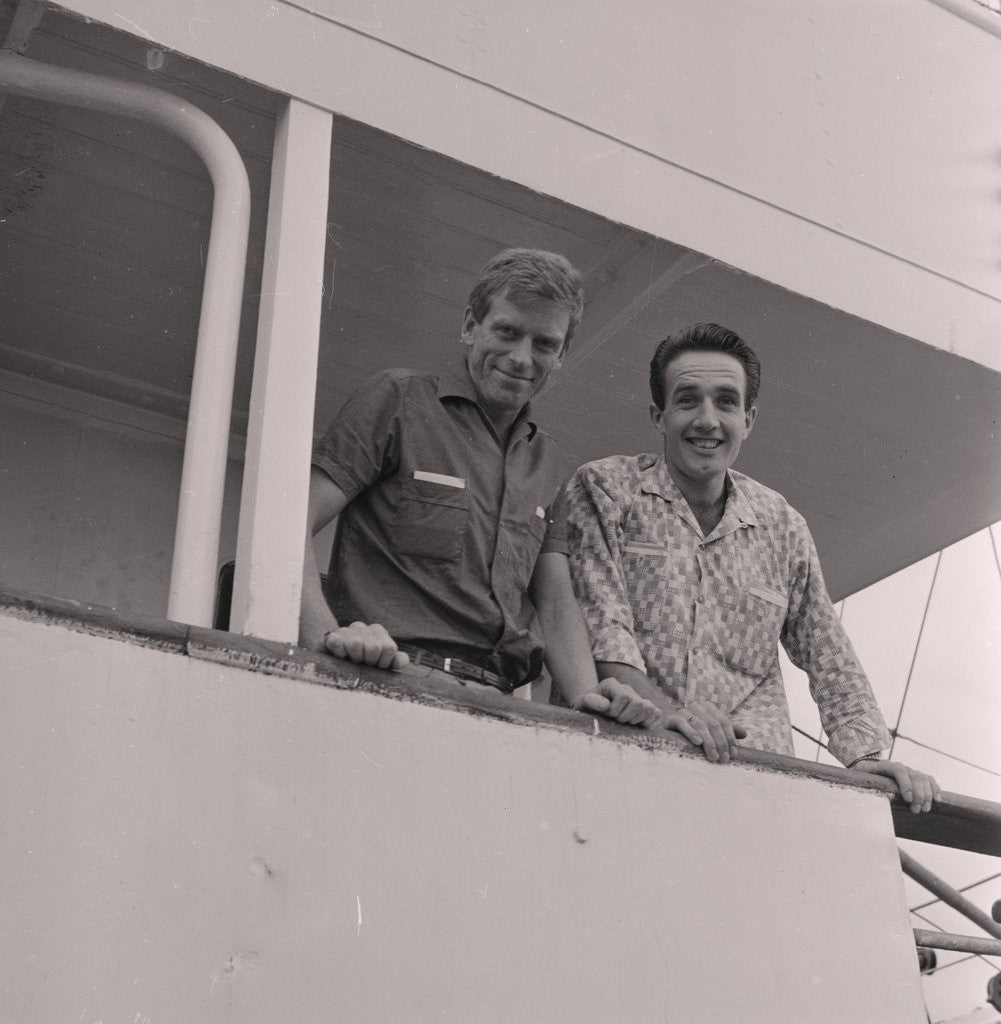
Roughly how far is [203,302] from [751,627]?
4.42 feet

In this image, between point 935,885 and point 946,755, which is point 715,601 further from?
point 946,755

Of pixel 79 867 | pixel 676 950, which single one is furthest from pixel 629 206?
pixel 79 867

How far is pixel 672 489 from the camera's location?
3395 mm

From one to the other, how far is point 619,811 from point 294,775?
0.63 meters

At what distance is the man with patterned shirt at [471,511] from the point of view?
290cm

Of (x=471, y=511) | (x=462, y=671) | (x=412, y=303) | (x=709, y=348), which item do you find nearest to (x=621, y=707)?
(x=462, y=671)

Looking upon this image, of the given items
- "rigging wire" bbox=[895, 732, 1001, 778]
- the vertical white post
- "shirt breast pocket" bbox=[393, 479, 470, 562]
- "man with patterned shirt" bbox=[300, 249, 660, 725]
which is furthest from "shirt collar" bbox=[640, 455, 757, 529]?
"rigging wire" bbox=[895, 732, 1001, 778]

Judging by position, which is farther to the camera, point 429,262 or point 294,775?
point 429,262

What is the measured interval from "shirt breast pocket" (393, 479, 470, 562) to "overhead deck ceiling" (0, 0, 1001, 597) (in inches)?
37.3

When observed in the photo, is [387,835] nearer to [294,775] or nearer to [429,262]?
[294,775]

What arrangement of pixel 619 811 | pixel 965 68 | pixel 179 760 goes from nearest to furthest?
pixel 179 760 < pixel 619 811 < pixel 965 68

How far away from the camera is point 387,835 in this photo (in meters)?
2.44

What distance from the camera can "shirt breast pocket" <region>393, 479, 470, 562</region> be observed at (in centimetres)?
296

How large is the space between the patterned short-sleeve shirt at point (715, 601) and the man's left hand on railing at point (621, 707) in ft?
1.04
